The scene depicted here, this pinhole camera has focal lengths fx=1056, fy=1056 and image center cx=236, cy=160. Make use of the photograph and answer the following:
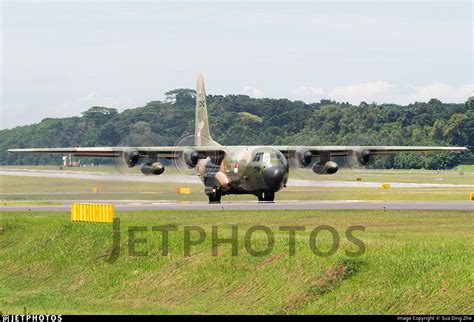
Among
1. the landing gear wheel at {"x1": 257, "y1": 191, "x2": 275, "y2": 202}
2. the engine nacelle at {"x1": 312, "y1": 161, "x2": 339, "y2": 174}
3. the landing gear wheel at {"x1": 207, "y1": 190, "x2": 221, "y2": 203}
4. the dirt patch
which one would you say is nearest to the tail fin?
the landing gear wheel at {"x1": 207, "y1": 190, "x2": 221, "y2": 203}

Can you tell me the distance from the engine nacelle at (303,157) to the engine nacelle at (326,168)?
0.97 meters

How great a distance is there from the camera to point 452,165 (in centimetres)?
16988

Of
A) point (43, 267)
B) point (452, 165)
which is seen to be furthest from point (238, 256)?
point (452, 165)

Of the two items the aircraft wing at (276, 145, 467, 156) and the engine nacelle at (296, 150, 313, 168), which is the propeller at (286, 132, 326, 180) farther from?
the aircraft wing at (276, 145, 467, 156)

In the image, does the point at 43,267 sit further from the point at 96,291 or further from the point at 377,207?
the point at 377,207

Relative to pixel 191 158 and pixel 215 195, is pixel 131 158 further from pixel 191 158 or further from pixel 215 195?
pixel 215 195

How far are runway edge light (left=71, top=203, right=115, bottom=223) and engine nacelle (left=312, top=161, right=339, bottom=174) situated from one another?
76.5 feet

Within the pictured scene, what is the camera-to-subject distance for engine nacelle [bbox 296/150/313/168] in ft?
257

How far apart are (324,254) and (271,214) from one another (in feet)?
71.6

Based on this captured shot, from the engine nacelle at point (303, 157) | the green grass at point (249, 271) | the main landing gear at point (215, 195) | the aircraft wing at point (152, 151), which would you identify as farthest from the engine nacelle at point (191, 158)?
the green grass at point (249, 271)

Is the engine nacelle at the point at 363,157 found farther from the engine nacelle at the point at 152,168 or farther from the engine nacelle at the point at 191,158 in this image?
the engine nacelle at the point at 152,168

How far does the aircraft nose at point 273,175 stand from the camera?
226 ft

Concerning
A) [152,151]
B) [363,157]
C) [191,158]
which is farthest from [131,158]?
[363,157]

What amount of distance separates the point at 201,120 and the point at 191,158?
1194cm
